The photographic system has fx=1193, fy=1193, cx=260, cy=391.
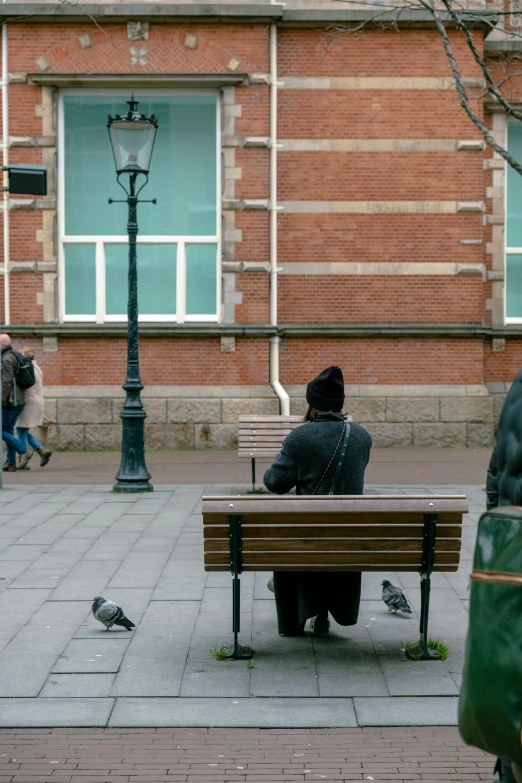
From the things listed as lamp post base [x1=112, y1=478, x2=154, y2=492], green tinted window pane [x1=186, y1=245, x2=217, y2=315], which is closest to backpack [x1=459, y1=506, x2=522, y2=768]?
lamp post base [x1=112, y1=478, x2=154, y2=492]

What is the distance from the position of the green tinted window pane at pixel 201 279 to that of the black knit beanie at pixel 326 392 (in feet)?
39.6

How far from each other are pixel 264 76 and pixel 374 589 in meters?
11.7

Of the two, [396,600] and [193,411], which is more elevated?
[193,411]

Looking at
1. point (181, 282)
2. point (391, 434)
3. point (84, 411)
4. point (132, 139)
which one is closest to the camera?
point (132, 139)

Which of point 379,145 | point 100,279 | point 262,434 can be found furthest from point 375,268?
point 262,434

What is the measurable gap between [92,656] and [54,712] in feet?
3.07

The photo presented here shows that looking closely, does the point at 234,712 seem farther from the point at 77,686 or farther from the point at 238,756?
the point at 77,686

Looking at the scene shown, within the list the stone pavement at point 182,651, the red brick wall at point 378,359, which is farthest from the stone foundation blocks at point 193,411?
the stone pavement at point 182,651

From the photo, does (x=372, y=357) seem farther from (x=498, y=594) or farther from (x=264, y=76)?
(x=498, y=594)

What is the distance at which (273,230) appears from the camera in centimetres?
→ 1812

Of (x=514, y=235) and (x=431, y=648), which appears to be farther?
(x=514, y=235)

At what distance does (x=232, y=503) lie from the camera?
6.09 meters

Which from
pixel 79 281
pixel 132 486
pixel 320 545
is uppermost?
pixel 79 281

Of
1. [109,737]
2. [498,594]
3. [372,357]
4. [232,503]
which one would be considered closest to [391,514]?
[232,503]
